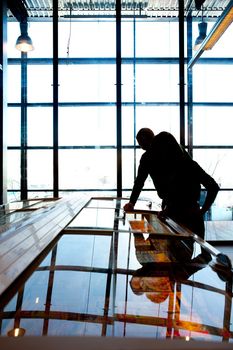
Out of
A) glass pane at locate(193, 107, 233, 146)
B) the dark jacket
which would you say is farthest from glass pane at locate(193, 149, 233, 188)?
the dark jacket

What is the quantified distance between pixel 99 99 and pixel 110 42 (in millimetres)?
1095

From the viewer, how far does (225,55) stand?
6.77m

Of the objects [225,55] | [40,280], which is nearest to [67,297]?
[40,280]

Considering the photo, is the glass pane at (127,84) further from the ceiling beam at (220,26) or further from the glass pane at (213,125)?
the ceiling beam at (220,26)

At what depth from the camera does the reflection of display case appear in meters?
0.80

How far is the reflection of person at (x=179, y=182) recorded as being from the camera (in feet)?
8.94

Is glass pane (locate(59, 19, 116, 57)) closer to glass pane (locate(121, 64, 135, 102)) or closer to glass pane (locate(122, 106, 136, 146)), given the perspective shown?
glass pane (locate(121, 64, 135, 102))

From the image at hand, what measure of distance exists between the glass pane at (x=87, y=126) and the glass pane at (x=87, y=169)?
0.19 metres

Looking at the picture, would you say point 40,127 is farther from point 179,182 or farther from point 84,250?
point 84,250

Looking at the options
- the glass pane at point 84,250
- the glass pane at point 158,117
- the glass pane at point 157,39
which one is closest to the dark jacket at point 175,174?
the glass pane at point 84,250

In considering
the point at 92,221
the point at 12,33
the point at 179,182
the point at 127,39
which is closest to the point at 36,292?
the point at 92,221

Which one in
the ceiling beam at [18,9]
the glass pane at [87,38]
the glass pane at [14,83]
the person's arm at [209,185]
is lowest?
the person's arm at [209,185]

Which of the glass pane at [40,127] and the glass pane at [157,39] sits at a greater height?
the glass pane at [157,39]

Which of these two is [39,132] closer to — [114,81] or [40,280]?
[114,81]
